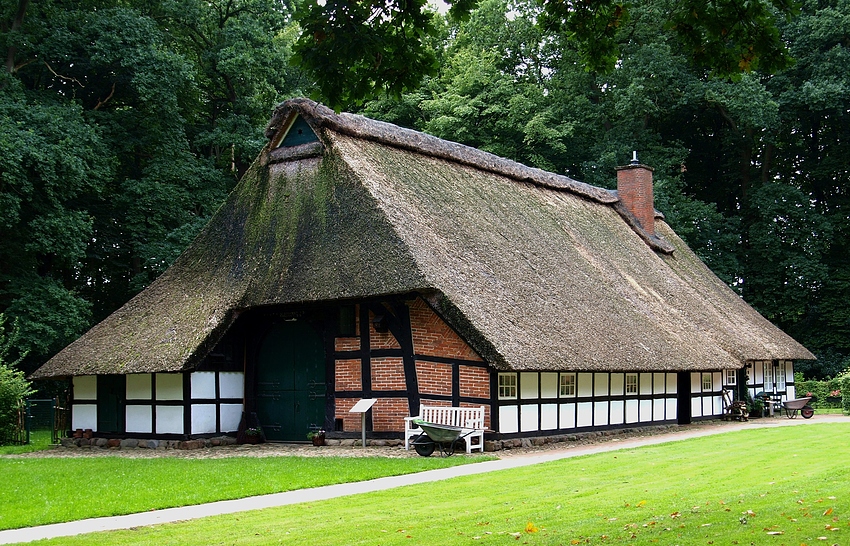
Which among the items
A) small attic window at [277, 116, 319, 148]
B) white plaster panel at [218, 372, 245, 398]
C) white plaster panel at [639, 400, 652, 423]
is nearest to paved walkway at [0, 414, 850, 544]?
white plaster panel at [639, 400, 652, 423]

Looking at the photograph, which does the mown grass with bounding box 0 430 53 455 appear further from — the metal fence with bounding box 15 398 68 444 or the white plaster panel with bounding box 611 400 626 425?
the white plaster panel with bounding box 611 400 626 425

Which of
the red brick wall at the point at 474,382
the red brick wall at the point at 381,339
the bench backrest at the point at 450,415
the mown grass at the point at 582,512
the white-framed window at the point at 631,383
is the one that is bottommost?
the mown grass at the point at 582,512

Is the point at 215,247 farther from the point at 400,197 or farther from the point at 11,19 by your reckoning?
the point at 11,19

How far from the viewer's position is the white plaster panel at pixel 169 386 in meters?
20.0

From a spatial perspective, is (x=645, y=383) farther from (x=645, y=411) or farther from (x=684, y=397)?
(x=684, y=397)

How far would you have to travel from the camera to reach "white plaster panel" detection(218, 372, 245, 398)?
2058 centimetres

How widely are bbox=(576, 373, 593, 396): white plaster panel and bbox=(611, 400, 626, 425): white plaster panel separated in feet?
3.69

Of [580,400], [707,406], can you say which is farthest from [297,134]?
[707,406]

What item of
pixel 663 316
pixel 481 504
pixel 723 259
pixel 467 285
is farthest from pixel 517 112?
pixel 481 504

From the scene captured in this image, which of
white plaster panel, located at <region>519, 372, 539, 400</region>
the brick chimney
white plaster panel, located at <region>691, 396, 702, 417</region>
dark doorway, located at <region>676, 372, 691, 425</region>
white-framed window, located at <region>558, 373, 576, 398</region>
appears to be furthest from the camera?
the brick chimney

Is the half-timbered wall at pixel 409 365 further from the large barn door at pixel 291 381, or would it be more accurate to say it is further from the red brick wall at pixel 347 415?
the large barn door at pixel 291 381

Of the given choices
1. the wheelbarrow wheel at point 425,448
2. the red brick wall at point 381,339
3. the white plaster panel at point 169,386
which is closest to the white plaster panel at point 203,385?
the white plaster panel at point 169,386

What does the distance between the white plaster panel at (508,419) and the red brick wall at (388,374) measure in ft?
6.56

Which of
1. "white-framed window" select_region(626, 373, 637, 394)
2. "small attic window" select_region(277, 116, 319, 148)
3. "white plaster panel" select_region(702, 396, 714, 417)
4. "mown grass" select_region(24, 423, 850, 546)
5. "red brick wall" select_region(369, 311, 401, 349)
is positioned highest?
"small attic window" select_region(277, 116, 319, 148)
